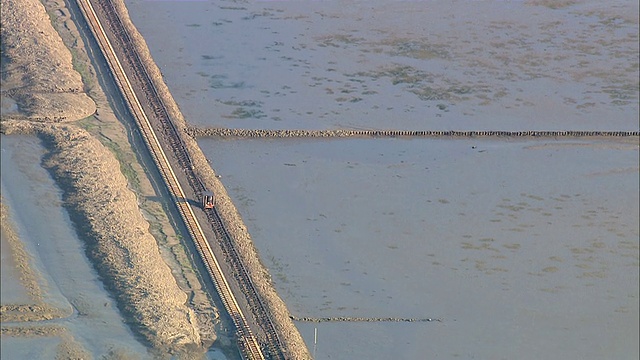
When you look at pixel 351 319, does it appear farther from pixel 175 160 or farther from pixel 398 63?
pixel 398 63

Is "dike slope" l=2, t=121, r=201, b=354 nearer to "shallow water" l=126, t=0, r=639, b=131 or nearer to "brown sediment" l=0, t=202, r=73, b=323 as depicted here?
"brown sediment" l=0, t=202, r=73, b=323

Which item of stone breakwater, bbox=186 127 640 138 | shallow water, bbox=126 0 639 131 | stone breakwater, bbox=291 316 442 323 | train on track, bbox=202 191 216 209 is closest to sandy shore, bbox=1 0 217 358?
train on track, bbox=202 191 216 209

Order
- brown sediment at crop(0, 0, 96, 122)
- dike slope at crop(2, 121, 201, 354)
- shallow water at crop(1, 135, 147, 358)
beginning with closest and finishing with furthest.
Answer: shallow water at crop(1, 135, 147, 358) → dike slope at crop(2, 121, 201, 354) → brown sediment at crop(0, 0, 96, 122)

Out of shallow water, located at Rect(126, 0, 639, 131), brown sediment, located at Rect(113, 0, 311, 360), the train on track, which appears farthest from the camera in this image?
shallow water, located at Rect(126, 0, 639, 131)

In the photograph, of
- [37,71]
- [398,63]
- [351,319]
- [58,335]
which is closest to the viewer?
[58,335]

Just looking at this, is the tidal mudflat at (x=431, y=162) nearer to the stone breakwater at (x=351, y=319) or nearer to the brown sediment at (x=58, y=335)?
the stone breakwater at (x=351, y=319)

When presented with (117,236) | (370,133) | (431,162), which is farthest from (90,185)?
(431,162)
